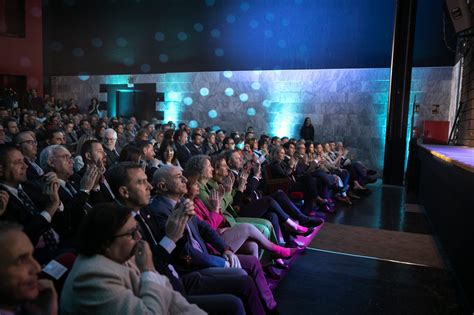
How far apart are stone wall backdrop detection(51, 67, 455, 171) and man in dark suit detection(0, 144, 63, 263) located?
891cm

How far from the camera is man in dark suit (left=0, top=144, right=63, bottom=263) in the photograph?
2.00m

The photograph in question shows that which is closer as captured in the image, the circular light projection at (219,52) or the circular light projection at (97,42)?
the circular light projection at (219,52)

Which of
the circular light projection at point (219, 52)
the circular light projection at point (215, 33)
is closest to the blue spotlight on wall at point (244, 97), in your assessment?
the circular light projection at point (219, 52)

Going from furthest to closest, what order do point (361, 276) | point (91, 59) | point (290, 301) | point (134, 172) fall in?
point (91, 59) < point (361, 276) < point (290, 301) < point (134, 172)

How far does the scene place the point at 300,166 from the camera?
5.82 metres

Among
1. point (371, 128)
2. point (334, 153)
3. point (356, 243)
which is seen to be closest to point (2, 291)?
point (356, 243)

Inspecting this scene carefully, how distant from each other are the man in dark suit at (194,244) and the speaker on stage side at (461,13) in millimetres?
5657

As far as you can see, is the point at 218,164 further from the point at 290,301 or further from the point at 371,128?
the point at 371,128

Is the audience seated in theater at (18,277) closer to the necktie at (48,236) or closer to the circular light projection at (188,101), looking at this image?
the necktie at (48,236)

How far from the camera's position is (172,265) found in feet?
7.02

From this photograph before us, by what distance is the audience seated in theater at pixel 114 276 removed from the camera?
128cm

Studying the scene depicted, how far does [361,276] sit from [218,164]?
1499 mm

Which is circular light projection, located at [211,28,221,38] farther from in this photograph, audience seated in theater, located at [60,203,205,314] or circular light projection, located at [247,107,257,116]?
audience seated in theater, located at [60,203,205,314]

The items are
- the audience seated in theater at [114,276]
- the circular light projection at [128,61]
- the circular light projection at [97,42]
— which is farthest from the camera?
the circular light projection at [97,42]
